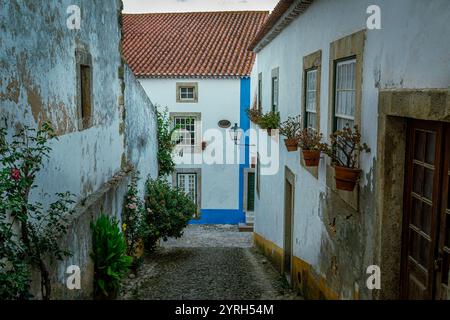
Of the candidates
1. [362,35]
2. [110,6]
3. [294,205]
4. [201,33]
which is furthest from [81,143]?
[201,33]

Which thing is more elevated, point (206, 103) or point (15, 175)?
point (206, 103)

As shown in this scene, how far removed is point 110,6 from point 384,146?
690 cm

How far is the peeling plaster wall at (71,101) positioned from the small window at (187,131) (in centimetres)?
981

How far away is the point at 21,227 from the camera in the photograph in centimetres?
516

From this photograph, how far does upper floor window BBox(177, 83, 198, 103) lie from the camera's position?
20922 millimetres

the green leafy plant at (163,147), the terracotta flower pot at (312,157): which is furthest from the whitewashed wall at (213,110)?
the terracotta flower pot at (312,157)

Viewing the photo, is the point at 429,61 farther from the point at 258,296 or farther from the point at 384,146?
the point at 258,296

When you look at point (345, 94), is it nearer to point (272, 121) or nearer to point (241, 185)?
point (272, 121)

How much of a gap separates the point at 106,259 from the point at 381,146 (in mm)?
4654

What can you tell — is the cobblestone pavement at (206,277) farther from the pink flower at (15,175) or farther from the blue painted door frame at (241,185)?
the blue painted door frame at (241,185)

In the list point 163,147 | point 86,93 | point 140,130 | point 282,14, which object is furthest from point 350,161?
point 163,147

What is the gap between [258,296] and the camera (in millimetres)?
8586

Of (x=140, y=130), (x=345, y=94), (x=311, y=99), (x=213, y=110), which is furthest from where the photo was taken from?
(x=213, y=110)
